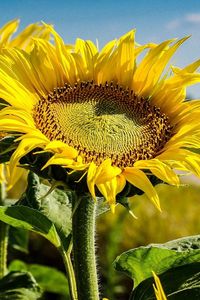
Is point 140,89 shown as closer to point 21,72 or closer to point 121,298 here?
point 21,72

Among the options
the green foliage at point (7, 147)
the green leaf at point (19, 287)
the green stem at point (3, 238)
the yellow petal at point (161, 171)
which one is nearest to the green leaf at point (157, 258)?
the yellow petal at point (161, 171)

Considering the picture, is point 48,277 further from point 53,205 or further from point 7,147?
point 7,147

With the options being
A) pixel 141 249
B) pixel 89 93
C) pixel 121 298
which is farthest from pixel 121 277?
pixel 141 249

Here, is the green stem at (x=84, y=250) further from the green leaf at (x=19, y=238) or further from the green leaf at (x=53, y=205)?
the green leaf at (x=19, y=238)

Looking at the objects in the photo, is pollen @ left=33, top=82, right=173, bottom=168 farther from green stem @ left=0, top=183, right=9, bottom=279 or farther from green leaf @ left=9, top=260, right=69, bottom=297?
green leaf @ left=9, top=260, right=69, bottom=297

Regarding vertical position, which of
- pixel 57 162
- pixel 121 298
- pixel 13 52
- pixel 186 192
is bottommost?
pixel 121 298

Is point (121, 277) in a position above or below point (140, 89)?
below
